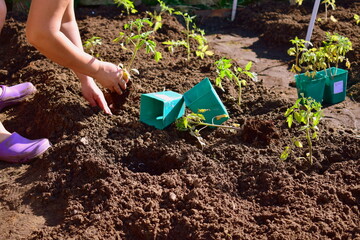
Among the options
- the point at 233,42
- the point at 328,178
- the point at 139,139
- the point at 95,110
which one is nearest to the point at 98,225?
the point at 139,139

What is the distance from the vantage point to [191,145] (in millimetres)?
2656

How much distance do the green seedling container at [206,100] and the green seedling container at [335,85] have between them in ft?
3.31

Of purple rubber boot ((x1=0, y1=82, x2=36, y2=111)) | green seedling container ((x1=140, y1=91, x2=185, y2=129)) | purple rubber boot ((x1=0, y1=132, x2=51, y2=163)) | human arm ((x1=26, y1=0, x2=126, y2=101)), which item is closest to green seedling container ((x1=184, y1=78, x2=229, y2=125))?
green seedling container ((x1=140, y1=91, x2=185, y2=129))

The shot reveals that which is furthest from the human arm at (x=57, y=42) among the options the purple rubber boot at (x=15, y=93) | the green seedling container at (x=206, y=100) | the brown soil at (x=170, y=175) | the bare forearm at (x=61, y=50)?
the purple rubber boot at (x=15, y=93)

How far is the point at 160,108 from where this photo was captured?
9.19ft

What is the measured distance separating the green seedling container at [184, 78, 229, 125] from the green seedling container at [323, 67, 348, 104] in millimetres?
1010

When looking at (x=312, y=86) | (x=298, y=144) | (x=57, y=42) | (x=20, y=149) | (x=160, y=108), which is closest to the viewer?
(x=57, y=42)

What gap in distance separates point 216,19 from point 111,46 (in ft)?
5.88

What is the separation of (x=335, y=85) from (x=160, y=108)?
4.62 feet

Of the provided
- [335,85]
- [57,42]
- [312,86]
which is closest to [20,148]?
[57,42]

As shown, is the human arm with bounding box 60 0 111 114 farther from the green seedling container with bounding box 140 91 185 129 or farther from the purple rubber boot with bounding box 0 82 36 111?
the purple rubber boot with bounding box 0 82 36 111

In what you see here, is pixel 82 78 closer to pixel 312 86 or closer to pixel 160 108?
pixel 160 108

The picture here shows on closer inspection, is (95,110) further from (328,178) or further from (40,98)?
(328,178)

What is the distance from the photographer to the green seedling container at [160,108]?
2.67 meters
